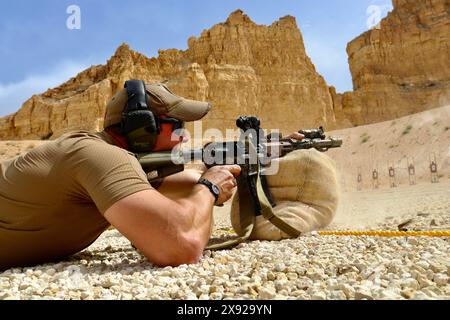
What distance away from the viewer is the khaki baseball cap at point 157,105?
2.81 meters

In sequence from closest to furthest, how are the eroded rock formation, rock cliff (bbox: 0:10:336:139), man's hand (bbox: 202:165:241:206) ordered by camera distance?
man's hand (bbox: 202:165:241:206) < rock cliff (bbox: 0:10:336:139) < the eroded rock formation

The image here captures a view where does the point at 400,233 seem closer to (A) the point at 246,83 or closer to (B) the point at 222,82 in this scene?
(B) the point at 222,82

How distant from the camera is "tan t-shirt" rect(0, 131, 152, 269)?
2273mm

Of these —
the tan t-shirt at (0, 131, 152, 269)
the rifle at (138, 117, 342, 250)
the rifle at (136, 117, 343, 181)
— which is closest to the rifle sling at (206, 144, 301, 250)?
the rifle at (138, 117, 342, 250)

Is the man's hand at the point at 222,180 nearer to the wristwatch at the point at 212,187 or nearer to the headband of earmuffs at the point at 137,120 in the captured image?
the wristwatch at the point at 212,187

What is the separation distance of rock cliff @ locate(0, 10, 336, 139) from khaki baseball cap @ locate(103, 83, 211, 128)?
3602cm

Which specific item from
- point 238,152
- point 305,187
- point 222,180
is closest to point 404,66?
point 305,187

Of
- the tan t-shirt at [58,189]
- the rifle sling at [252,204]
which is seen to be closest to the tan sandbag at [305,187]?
the rifle sling at [252,204]

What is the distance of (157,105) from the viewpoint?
2.88m

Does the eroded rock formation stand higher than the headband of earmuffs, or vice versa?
the eroded rock formation

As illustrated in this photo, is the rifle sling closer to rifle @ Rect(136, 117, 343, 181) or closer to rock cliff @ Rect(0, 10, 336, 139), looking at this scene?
rifle @ Rect(136, 117, 343, 181)

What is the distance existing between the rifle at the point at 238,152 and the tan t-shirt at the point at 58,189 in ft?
1.40

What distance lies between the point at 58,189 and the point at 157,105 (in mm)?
923
